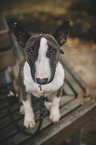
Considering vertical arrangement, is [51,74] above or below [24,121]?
above

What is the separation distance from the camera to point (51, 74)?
3.70 feet

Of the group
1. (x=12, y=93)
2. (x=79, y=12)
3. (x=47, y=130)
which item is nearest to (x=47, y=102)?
(x=47, y=130)

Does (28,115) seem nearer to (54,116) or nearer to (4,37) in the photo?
(54,116)

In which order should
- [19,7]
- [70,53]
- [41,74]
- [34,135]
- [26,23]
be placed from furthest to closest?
[19,7] → [26,23] → [70,53] → [34,135] → [41,74]

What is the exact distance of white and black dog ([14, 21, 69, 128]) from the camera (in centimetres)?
109

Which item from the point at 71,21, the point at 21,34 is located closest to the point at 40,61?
the point at 21,34

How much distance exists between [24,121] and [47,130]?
1.01ft

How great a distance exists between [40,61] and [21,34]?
372 mm

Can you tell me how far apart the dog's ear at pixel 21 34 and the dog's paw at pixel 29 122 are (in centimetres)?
89

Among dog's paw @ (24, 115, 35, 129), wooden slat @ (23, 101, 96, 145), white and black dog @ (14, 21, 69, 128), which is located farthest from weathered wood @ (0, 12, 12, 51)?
wooden slat @ (23, 101, 96, 145)

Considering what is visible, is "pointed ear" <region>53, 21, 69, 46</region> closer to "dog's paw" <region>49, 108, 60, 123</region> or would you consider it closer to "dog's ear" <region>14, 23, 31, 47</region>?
"dog's ear" <region>14, 23, 31, 47</region>

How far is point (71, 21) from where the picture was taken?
16.4 feet

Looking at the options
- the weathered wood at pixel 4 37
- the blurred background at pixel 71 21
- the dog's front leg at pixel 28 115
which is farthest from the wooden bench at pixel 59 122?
the blurred background at pixel 71 21

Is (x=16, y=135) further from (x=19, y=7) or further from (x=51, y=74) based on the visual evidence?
(x=19, y=7)
